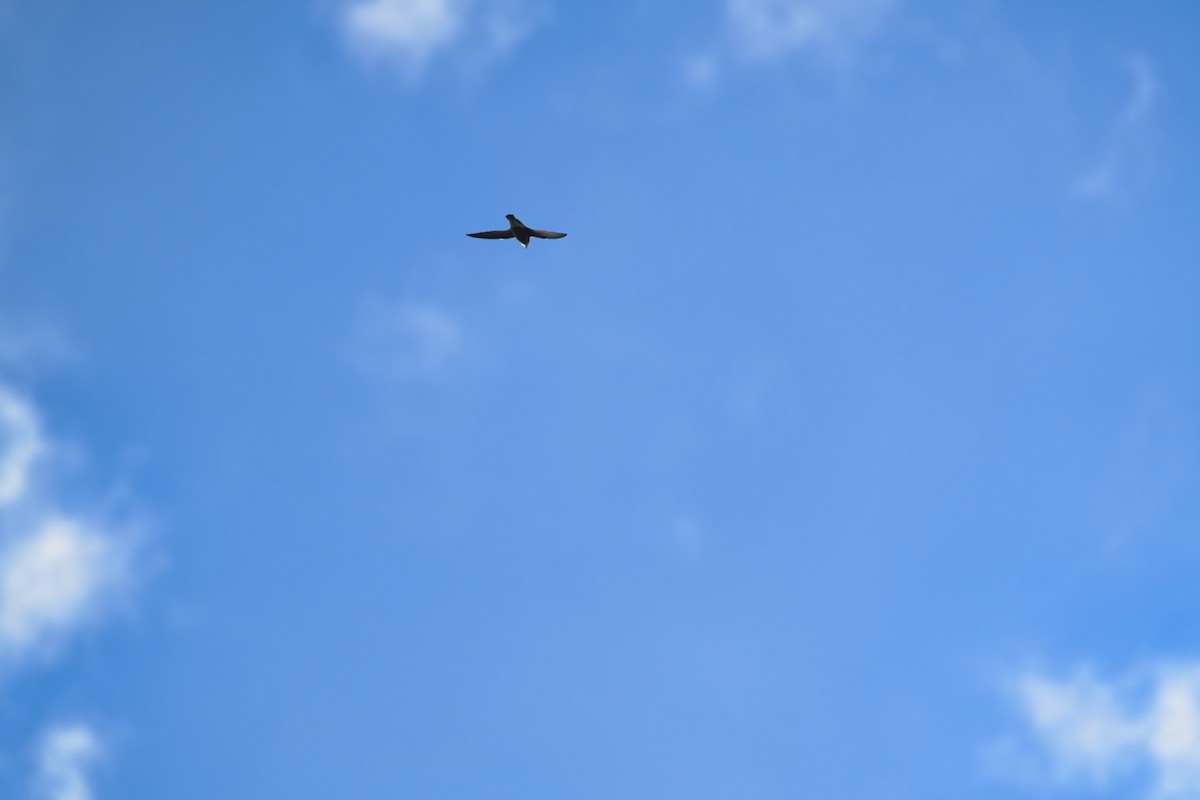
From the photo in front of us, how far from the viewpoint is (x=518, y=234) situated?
6050cm

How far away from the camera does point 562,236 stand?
201 feet

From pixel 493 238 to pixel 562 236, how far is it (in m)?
4.96

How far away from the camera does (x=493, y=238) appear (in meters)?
64.0

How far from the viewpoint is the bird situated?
193ft

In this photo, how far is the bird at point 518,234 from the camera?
5881 centimetres
